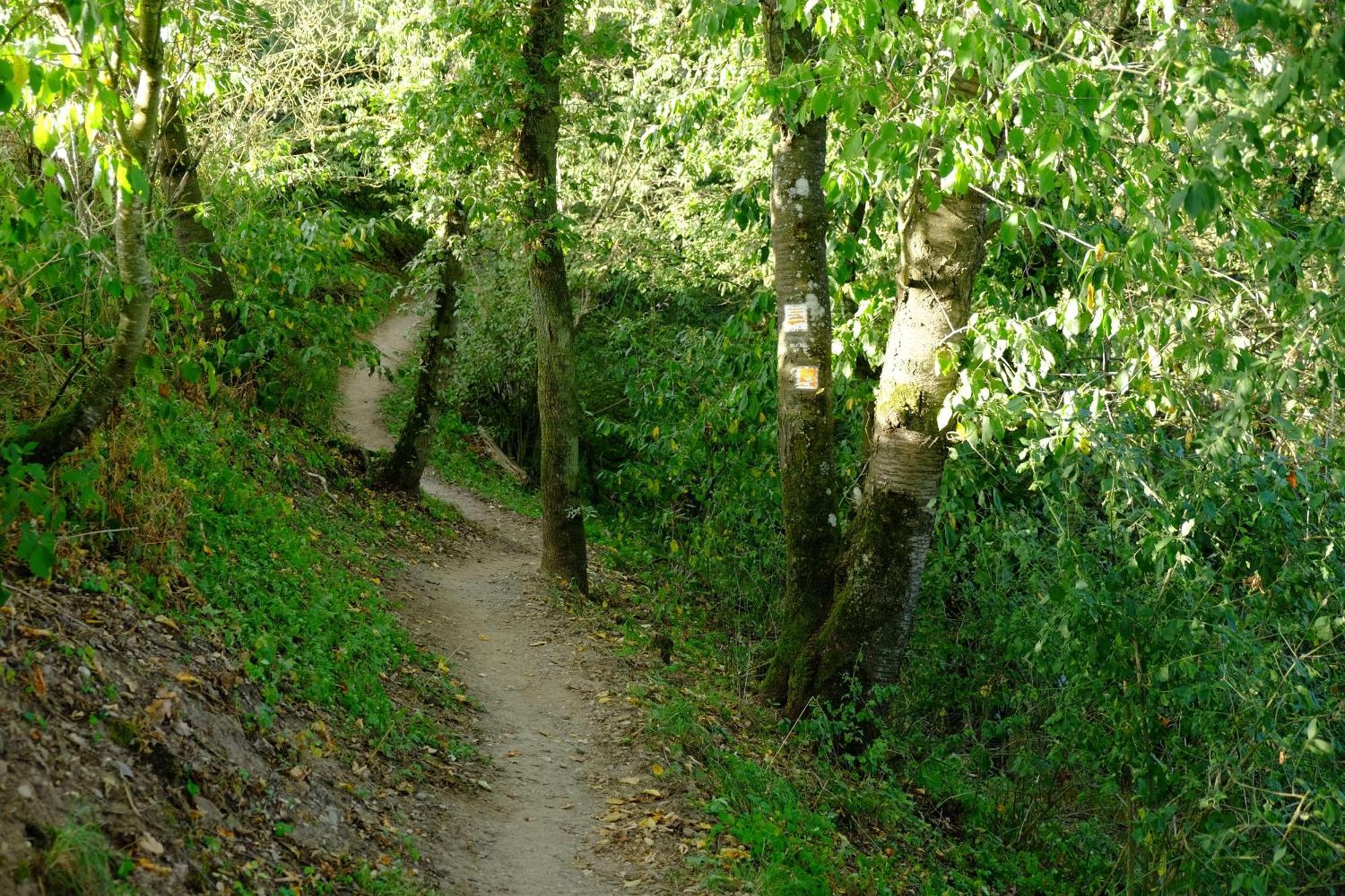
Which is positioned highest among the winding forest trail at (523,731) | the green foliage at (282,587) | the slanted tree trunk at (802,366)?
the slanted tree trunk at (802,366)

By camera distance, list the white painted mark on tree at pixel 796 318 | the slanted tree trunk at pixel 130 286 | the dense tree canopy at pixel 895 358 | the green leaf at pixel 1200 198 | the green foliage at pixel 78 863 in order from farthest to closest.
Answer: the white painted mark on tree at pixel 796 318
the dense tree canopy at pixel 895 358
the slanted tree trunk at pixel 130 286
the green leaf at pixel 1200 198
the green foliage at pixel 78 863

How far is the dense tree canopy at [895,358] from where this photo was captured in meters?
5.03

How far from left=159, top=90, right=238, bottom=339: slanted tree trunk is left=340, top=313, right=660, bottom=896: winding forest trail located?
133 inches

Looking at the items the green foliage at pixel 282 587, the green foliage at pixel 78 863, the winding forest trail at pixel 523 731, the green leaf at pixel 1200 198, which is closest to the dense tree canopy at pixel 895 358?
the green leaf at pixel 1200 198

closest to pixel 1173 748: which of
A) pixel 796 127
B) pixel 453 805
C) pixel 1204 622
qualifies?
pixel 1204 622

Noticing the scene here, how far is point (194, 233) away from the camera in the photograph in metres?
11.5

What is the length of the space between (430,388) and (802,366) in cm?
730

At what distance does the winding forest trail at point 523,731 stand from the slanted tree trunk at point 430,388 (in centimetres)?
139

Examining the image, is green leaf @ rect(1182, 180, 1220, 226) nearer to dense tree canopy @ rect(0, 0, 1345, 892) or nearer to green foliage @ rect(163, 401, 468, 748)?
dense tree canopy @ rect(0, 0, 1345, 892)

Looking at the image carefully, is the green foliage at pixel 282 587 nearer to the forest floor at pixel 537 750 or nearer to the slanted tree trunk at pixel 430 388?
the forest floor at pixel 537 750

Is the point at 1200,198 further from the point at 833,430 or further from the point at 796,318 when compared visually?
the point at 833,430

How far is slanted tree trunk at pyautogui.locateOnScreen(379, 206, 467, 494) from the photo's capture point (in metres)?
13.9

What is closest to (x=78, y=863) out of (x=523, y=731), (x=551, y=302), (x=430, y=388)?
(x=523, y=731)

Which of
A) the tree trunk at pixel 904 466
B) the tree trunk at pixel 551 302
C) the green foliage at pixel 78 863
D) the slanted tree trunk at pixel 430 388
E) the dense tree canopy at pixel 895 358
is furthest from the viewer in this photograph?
the slanted tree trunk at pixel 430 388
